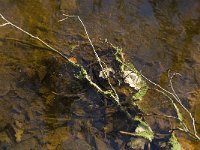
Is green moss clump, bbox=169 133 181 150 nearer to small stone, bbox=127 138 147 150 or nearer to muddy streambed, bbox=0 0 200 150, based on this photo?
muddy streambed, bbox=0 0 200 150

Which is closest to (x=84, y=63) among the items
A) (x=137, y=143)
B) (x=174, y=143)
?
(x=137, y=143)

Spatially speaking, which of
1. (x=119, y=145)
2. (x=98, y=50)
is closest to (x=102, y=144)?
(x=119, y=145)

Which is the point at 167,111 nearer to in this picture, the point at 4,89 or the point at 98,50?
the point at 98,50

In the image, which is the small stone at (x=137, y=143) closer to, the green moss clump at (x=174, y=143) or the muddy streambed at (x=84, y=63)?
the muddy streambed at (x=84, y=63)

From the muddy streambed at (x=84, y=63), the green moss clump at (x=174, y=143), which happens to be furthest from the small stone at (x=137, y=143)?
the green moss clump at (x=174, y=143)

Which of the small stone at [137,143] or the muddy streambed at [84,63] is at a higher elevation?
the muddy streambed at [84,63]

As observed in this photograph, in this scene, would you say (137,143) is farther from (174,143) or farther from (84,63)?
(84,63)

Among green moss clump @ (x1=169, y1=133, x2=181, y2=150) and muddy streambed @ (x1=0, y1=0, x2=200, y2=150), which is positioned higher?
muddy streambed @ (x1=0, y1=0, x2=200, y2=150)

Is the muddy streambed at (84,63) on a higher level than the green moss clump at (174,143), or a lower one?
higher

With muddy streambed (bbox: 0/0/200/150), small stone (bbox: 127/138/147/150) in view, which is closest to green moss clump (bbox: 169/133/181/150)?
muddy streambed (bbox: 0/0/200/150)
